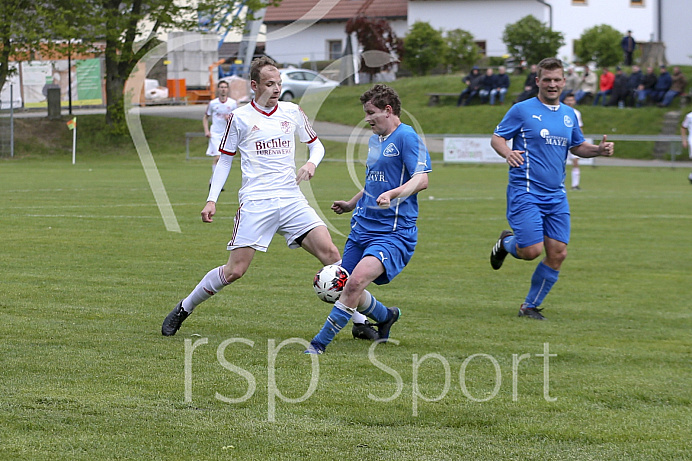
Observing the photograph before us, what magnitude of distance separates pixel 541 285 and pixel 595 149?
4.29 ft

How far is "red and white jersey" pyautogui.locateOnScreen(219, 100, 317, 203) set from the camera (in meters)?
6.81

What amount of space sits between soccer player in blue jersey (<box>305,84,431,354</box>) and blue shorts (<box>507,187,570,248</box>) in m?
1.78

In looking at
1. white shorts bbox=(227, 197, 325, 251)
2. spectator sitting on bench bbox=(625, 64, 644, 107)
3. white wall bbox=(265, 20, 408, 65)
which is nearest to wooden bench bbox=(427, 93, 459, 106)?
spectator sitting on bench bbox=(625, 64, 644, 107)

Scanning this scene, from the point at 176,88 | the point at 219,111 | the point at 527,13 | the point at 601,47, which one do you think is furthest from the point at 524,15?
the point at 219,111

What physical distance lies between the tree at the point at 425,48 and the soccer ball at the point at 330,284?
137ft

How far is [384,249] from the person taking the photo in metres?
6.48

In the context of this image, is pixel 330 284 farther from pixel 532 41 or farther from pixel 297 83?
pixel 532 41

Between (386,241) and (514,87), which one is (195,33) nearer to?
(514,87)

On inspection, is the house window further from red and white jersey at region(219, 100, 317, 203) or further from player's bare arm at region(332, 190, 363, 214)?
player's bare arm at region(332, 190, 363, 214)

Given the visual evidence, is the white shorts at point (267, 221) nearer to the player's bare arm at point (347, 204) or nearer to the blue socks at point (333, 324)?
the player's bare arm at point (347, 204)

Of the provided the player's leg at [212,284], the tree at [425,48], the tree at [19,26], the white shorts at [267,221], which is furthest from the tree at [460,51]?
the player's leg at [212,284]

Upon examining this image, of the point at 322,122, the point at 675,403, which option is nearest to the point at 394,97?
the point at 675,403

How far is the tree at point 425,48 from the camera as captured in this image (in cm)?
4709

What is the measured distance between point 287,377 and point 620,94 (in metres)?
33.9
